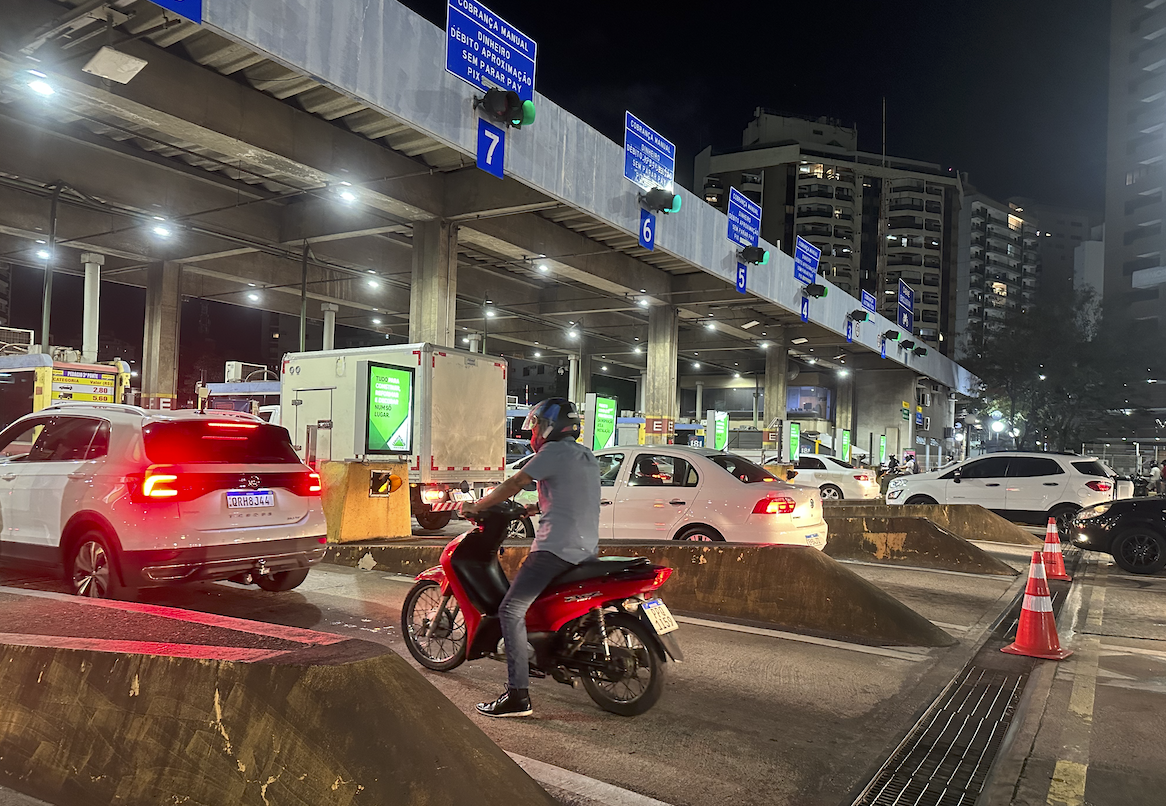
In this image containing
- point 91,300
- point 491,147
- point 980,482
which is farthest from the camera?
point 91,300

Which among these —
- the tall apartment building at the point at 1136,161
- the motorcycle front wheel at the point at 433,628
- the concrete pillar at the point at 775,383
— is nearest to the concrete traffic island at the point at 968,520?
the motorcycle front wheel at the point at 433,628

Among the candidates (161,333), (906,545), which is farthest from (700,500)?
(161,333)

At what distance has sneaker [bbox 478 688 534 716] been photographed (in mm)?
4750

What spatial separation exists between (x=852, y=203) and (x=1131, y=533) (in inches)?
3884

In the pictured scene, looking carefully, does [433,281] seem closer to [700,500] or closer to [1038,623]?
[700,500]

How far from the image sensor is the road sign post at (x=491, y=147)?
1370 cm

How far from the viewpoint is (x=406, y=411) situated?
13.4 meters

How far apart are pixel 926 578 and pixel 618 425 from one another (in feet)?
50.4

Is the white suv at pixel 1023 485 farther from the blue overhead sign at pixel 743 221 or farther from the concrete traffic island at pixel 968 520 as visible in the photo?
the blue overhead sign at pixel 743 221

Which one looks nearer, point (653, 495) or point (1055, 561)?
point (653, 495)

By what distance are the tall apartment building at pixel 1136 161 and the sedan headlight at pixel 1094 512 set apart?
274ft

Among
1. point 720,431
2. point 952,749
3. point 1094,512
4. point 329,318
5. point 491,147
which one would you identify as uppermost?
point 491,147

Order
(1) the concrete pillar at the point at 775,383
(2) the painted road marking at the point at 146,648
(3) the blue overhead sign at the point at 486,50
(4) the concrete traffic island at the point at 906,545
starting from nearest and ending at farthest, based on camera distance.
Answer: (2) the painted road marking at the point at 146,648
(4) the concrete traffic island at the point at 906,545
(3) the blue overhead sign at the point at 486,50
(1) the concrete pillar at the point at 775,383

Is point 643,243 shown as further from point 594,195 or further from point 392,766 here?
point 392,766
